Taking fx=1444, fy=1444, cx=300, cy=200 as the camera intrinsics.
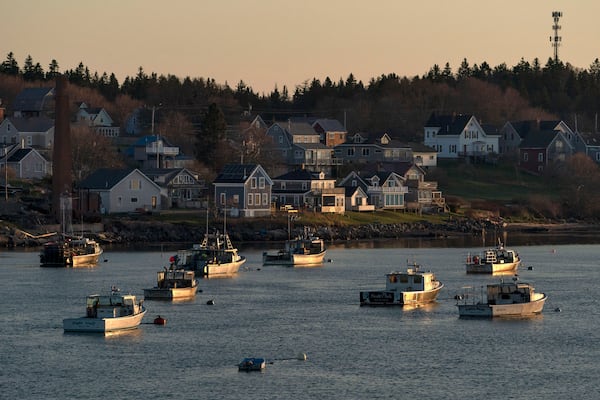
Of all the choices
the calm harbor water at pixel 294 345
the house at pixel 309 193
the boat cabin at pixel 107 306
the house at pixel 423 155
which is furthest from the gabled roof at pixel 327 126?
the boat cabin at pixel 107 306

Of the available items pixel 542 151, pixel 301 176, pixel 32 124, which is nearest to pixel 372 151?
pixel 542 151

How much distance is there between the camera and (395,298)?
7681cm

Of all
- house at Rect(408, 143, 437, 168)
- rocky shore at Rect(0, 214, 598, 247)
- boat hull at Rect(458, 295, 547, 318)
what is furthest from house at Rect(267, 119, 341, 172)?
boat hull at Rect(458, 295, 547, 318)

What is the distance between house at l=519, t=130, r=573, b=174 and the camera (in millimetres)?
177750

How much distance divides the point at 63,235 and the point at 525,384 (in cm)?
6123

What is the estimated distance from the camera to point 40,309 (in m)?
73.8

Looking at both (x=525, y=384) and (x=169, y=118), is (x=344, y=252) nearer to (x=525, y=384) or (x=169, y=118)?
(x=525, y=384)

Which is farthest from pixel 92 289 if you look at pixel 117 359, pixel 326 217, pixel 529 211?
pixel 529 211

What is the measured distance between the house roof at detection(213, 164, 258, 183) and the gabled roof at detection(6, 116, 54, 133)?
117 feet

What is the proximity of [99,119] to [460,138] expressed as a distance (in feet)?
149

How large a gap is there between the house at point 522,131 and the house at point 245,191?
60228 mm

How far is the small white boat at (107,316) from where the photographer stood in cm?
6512

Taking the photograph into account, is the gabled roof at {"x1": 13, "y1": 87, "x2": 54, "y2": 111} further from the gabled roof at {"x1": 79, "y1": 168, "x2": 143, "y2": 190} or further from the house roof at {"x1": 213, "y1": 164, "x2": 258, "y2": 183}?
the house roof at {"x1": 213, "y1": 164, "x2": 258, "y2": 183}

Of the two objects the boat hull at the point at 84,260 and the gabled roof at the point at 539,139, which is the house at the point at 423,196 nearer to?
the gabled roof at the point at 539,139
